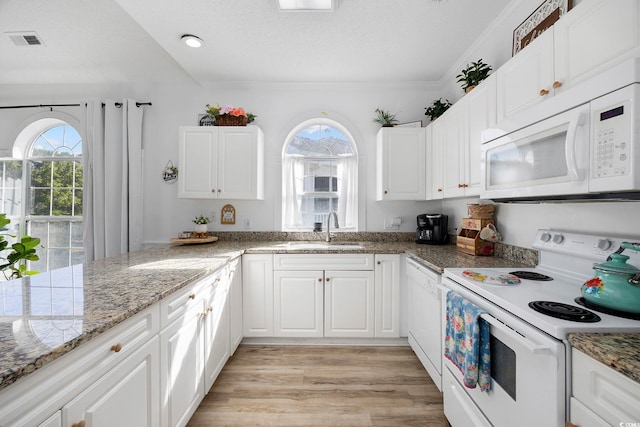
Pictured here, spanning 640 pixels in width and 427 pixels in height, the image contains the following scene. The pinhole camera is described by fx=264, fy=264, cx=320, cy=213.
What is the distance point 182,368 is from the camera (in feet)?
4.53

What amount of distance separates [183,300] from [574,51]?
2.16 m

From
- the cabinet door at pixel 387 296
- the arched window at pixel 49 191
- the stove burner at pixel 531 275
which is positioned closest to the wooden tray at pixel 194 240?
the arched window at pixel 49 191

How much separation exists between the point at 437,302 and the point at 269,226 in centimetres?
190

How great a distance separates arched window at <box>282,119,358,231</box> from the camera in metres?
3.12

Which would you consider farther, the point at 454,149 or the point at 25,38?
the point at 25,38

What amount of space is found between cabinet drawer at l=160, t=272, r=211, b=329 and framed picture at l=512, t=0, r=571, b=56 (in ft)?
8.25

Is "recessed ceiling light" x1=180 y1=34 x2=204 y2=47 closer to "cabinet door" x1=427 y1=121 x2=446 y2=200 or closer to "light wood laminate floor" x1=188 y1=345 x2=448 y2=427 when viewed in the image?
"cabinet door" x1=427 y1=121 x2=446 y2=200

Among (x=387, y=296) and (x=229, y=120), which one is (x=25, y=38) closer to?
(x=229, y=120)

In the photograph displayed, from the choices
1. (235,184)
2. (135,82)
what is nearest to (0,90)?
(135,82)

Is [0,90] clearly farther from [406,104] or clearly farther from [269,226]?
[406,104]

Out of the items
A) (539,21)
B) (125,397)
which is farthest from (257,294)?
(539,21)

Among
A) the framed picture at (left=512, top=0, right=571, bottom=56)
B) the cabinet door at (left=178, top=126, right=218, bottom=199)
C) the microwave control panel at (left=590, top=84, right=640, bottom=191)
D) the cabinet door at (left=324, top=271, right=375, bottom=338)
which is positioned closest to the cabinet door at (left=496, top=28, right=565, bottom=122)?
the framed picture at (left=512, top=0, right=571, bottom=56)

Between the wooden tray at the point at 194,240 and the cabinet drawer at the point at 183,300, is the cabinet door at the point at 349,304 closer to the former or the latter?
the cabinet drawer at the point at 183,300

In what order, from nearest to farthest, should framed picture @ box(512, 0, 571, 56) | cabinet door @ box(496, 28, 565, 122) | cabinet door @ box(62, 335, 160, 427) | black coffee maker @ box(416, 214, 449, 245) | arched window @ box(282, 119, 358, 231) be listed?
cabinet door @ box(62, 335, 160, 427)
cabinet door @ box(496, 28, 565, 122)
framed picture @ box(512, 0, 571, 56)
black coffee maker @ box(416, 214, 449, 245)
arched window @ box(282, 119, 358, 231)
